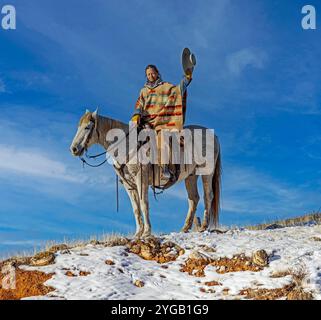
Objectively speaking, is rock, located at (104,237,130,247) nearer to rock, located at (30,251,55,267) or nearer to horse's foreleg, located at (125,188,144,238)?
horse's foreleg, located at (125,188,144,238)

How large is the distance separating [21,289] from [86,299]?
1530 millimetres

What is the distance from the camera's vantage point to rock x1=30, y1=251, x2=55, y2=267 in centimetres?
1173

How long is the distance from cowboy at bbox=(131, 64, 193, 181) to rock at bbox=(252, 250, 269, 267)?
4.95 metres

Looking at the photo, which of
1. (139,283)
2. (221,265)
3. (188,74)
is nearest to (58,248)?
(139,283)

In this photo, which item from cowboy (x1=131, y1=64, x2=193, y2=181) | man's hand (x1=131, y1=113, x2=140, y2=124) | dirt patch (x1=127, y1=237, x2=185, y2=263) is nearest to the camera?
dirt patch (x1=127, y1=237, x2=185, y2=263)

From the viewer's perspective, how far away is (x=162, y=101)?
51.1 ft

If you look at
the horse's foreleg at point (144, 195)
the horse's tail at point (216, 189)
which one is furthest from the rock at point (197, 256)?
the horse's tail at point (216, 189)

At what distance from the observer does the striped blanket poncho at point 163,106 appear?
15.4 metres

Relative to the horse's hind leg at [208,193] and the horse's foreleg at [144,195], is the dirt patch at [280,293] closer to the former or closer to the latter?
the horse's foreleg at [144,195]

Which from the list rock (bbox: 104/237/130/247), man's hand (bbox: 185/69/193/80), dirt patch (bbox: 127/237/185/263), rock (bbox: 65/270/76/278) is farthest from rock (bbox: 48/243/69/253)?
man's hand (bbox: 185/69/193/80)

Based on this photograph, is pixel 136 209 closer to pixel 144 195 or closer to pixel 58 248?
pixel 144 195
